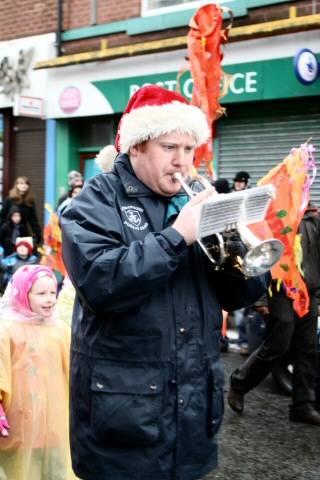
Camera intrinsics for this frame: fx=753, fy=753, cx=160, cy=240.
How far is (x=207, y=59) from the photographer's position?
6.83m

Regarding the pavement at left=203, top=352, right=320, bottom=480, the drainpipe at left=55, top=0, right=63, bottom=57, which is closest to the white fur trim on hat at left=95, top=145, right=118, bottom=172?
the pavement at left=203, top=352, right=320, bottom=480

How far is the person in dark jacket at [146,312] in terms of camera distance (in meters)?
2.19

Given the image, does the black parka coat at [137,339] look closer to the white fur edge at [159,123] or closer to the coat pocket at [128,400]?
the coat pocket at [128,400]

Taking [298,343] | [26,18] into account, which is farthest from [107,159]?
[26,18]

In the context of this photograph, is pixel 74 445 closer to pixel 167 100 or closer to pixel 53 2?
pixel 167 100

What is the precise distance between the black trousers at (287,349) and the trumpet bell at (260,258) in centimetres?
316

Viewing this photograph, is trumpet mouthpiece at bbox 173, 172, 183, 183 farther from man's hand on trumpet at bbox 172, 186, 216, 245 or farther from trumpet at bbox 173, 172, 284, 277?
man's hand on trumpet at bbox 172, 186, 216, 245

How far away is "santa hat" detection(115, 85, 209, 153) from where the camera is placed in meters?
2.39

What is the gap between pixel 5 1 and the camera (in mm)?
12844

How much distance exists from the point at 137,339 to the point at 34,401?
1531 millimetres

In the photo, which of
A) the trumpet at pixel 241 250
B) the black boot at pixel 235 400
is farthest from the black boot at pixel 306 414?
the trumpet at pixel 241 250

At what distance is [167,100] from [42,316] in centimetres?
164

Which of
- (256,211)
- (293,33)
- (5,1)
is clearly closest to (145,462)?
(256,211)

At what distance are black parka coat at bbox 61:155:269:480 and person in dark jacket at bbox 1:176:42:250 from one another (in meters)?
8.02
